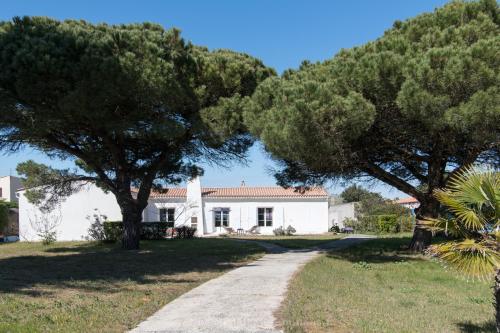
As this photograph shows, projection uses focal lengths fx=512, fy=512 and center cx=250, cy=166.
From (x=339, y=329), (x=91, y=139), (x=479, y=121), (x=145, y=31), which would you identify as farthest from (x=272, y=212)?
(x=339, y=329)

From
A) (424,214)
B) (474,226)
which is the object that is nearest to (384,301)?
(474,226)

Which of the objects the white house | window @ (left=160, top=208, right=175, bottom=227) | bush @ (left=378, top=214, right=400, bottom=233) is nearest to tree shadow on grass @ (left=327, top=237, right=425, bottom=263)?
bush @ (left=378, top=214, right=400, bottom=233)

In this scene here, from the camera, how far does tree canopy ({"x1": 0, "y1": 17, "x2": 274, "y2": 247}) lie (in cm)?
1370

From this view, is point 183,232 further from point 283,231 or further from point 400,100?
point 400,100

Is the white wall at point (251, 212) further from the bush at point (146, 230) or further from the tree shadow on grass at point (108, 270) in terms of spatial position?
the tree shadow on grass at point (108, 270)

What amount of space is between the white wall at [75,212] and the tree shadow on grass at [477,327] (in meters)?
27.9

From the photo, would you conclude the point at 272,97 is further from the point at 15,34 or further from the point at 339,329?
the point at 339,329

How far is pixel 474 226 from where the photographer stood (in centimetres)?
566

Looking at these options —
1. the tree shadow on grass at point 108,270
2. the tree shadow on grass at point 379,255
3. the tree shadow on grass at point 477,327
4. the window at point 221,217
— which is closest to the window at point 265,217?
the window at point 221,217

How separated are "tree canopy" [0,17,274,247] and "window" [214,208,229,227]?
18637 millimetres

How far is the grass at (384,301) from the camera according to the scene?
6734 mm

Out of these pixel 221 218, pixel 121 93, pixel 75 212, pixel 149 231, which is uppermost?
pixel 121 93

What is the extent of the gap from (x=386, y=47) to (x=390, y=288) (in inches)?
267

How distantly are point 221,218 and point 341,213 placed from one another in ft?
44.8
